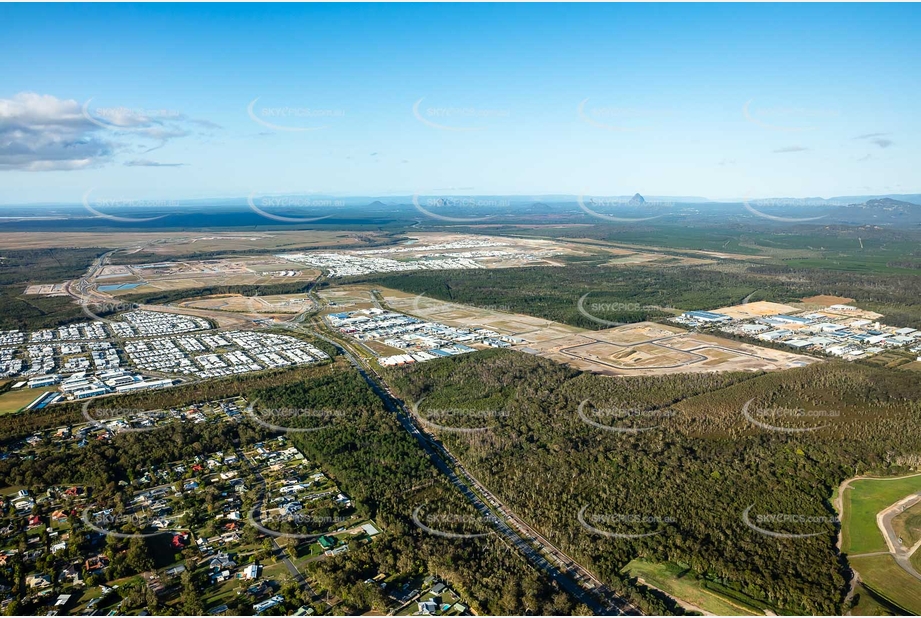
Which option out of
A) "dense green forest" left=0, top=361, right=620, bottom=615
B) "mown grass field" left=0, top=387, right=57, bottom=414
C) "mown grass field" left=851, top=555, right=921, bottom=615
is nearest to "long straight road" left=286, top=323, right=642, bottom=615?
"dense green forest" left=0, top=361, right=620, bottom=615

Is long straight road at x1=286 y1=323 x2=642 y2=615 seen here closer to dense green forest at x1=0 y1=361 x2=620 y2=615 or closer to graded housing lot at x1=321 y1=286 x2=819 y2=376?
dense green forest at x1=0 y1=361 x2=620 y2=615

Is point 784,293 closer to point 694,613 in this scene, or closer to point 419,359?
point 419,359

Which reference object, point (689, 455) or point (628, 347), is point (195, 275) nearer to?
point (628, 347)

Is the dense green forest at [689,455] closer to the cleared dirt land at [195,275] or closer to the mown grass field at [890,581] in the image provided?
the mown grass field at [890,581]

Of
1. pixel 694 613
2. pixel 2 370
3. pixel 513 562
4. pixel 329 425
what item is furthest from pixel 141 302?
pixel 694 613

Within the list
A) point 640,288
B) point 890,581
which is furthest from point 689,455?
point 640,288

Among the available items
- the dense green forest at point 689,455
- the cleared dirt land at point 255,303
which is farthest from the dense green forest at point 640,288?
the dense green forest at point 689,455
